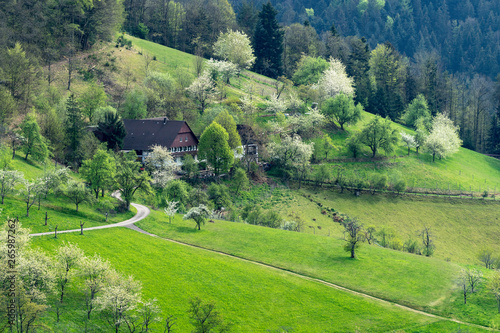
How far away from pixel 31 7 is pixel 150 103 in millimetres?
30170

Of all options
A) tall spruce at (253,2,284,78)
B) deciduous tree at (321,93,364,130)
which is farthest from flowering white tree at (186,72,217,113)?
tall spruce at (253,2,284,78)

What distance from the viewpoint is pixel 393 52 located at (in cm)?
15600

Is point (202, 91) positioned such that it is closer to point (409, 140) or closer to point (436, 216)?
point (409, 140)

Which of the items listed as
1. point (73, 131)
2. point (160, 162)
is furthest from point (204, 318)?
point (73, 131)

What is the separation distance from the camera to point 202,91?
352 ft

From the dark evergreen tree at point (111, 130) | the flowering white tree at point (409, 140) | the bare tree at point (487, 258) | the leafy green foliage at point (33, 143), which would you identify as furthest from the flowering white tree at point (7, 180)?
the flowering white tree at point (409, 140)

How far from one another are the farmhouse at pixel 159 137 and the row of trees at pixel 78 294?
4507cm

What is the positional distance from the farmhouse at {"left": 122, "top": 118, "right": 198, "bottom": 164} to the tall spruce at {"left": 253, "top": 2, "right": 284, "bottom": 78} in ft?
205

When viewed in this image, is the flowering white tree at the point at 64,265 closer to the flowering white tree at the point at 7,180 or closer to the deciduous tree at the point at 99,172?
the flowering white tree at the point at 7,180

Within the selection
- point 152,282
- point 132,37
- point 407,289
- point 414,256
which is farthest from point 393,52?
point 152,282

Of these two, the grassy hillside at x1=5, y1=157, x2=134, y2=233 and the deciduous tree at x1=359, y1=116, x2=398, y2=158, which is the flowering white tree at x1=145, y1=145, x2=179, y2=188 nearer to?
the grassy hillside at x1=5, y1=157, x2=134, y2=233

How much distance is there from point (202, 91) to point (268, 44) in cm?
4556

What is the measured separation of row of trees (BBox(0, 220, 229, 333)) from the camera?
1433 inches

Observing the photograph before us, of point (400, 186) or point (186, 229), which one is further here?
point (400, 186)
